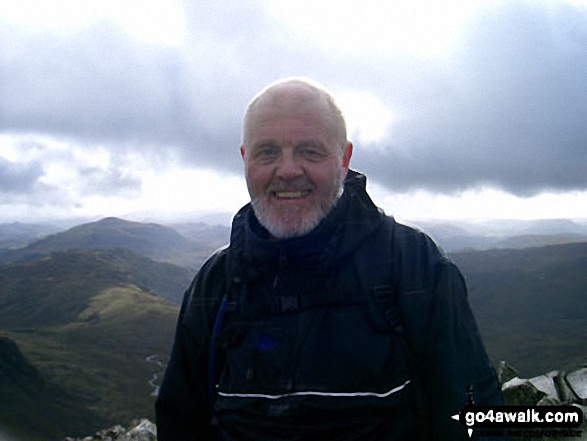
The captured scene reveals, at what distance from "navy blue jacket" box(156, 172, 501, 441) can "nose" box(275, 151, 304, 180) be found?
52cm

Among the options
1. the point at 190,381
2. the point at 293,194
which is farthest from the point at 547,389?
the point at 293,194

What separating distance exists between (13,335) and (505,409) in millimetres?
191906

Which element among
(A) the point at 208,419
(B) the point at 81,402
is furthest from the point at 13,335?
(A) the point at 208,419

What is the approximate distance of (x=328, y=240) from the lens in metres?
4.53

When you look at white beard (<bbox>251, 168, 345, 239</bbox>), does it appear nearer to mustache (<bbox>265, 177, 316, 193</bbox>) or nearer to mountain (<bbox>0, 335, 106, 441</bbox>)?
mustache (<bbox>265, 177, 316, 193</bbox>)

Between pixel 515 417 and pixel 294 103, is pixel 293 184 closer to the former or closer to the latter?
pixel 294 103

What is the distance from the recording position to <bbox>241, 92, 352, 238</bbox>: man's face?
461 centimetres

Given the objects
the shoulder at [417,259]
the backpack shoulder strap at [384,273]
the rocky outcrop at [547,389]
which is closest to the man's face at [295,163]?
the backpack shoulder strap at [384,273]

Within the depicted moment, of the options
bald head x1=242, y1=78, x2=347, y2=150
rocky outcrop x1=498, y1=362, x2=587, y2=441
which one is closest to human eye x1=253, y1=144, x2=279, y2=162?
bald head x1=242, y1=78, x2=347, y2=150

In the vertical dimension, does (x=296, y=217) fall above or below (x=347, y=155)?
below

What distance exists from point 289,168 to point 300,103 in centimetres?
65

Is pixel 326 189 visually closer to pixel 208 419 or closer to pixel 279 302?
pixel 279 302

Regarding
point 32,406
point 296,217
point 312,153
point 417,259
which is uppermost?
point 312,153

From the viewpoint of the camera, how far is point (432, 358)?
416 cm
